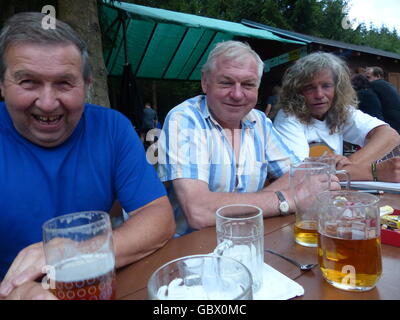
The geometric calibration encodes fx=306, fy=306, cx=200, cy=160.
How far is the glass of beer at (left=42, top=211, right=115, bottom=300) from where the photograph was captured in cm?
67

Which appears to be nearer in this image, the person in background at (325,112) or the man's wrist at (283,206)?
the man's wrist at (283,206)

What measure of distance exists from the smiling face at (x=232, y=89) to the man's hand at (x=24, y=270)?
50.1 inches

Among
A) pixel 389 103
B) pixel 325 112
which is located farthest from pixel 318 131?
Answer: pixel 389 103

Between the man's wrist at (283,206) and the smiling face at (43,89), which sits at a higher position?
the smiling face at (43,89)

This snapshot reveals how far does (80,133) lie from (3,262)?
600mm

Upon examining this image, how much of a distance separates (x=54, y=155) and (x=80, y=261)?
73cm

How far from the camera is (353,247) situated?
2.44 feet

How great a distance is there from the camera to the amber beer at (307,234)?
1029mm

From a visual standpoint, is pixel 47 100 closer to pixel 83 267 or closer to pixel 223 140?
pixel 83 267

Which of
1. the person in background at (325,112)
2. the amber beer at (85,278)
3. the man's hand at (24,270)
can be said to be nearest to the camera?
the amber beer at (85,278)

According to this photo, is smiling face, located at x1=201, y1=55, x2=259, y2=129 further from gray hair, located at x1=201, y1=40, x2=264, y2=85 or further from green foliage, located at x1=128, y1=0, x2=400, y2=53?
green foliage, located at x1=128, y1=0, x2=400, y2=53

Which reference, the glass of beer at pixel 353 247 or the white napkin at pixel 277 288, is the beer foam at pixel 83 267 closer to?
the white napkin at pixel 277 288

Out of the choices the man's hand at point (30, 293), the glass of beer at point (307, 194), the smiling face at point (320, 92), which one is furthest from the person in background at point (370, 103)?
the man's hand at point (30, 293)

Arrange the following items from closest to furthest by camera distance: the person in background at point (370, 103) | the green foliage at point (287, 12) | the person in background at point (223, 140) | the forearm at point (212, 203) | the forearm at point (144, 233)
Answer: the forearm at point (144, 233), the forearm at point (212, 203), the person in background at point (223, 140), the person in background at point (370, 103), the green foliage at point (287, 12)
